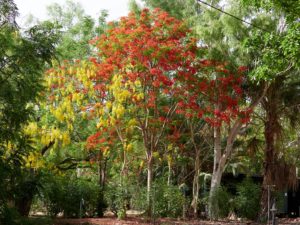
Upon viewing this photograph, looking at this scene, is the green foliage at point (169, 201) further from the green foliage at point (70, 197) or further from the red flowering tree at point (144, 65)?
the green foliage at point (70, 197)

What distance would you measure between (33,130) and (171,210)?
5.83m

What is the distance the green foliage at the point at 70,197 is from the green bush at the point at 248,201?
555cm

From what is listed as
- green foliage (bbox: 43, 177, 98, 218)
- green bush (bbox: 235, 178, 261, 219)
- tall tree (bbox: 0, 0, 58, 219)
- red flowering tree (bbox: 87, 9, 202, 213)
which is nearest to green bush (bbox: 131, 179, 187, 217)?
red flowering tree (bbox: 87, 9, 202, 213)

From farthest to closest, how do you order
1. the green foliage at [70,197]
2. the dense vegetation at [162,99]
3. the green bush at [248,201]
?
the green bush at [248,201], the green foliage at [70,197], the dense vegetation at [162,99]

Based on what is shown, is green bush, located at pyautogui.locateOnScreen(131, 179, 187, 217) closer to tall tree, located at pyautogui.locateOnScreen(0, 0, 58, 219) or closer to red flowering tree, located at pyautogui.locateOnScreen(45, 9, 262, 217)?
red flowering tree, located at pyautogui.locateOnScreen(45, 9, 262, 217)

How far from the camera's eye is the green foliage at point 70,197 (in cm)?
1534

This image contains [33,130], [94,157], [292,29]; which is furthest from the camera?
[94,157]

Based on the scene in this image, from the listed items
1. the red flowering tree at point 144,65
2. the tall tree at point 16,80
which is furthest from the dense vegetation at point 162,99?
the tall tree at point 16,80

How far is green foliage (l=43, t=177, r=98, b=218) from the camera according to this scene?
→ 50.3 ft

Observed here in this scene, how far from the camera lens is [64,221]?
1433cm

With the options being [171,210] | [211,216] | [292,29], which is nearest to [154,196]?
[171,210]

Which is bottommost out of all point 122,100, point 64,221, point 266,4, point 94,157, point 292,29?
point 64,221

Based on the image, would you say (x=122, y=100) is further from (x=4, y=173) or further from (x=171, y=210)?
(x=4, y=173)

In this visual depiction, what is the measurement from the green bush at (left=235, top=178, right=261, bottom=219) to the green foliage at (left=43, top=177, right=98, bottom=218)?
5547 mm
